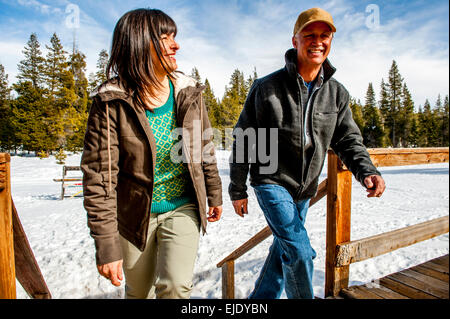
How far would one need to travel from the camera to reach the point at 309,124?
1854 mm

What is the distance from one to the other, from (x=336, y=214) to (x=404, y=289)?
46.8 inches

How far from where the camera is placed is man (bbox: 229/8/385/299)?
5.68 ft

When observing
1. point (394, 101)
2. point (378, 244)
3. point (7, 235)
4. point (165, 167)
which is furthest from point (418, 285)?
point (394, 101)

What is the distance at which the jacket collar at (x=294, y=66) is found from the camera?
1.82 meters

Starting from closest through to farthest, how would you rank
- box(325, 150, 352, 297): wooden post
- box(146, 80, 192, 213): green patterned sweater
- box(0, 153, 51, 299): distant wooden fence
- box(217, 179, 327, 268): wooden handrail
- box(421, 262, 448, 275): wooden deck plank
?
box(0, 153, 51, 299): distant wooden fence, box(146, 80, 192, 213): green patterned sweater, box(325, 150, 352, 297): wooden post, box(217, 179, 327, 268): wooden handrail, box(421, 262, 448, 275): wooden deck plank

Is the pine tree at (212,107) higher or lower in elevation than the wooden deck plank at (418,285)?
higher

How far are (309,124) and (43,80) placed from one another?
475cm

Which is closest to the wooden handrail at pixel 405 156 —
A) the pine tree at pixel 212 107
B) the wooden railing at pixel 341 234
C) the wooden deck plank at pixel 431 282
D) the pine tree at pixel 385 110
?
the wooden railing at pixel 341 234

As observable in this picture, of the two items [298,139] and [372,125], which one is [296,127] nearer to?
[298,139]

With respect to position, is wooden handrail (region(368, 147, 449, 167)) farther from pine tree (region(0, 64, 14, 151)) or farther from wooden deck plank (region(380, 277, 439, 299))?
pine tree (region(0, 64, 14, 151))

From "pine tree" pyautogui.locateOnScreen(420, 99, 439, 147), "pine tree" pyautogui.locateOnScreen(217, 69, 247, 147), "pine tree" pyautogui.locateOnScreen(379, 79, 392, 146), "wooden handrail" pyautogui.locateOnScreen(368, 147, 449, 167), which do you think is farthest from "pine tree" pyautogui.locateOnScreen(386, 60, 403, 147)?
"wooden handrail" pyautogui.locateOnScreen(368, 147, 449, 167)

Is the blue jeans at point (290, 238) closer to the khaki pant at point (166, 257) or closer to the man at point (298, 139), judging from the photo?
the man at point (298, 139)

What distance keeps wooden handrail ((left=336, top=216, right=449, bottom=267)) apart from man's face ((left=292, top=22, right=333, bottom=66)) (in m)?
1.51

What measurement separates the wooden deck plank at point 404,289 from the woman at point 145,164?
218cm
